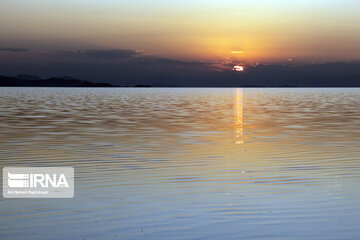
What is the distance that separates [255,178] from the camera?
48.1 ft

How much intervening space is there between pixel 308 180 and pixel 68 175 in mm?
7100

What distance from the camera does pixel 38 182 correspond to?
13.9m

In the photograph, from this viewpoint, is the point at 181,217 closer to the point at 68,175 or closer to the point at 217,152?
the point at 68,175

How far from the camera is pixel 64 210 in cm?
1086

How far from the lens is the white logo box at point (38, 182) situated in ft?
40.5

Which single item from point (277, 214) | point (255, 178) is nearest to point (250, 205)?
point (277, 214)

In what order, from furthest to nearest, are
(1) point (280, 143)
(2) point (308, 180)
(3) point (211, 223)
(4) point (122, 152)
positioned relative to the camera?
(1) point (280, 143)
(4) point (122, 152)
(2) point (308, 180)
(3) point (211, 223)

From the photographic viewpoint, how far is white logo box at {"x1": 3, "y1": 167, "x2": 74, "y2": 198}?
40.5 feet

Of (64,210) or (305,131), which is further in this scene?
(305,131)

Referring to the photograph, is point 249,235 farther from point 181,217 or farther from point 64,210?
point 64,210

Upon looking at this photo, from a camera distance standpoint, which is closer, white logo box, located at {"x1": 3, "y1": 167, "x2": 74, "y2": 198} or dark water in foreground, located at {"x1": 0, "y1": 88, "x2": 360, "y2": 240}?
dark water in foreground, located at {"x1": 0, "y1": 88, "x2": 360, "y2": 240}

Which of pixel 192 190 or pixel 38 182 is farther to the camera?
pixel 38 182

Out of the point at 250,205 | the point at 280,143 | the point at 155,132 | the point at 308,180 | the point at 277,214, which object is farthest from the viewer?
the point at 155,132

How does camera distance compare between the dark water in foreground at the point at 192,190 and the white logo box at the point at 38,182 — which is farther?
the white logo box at the point at 38,182
